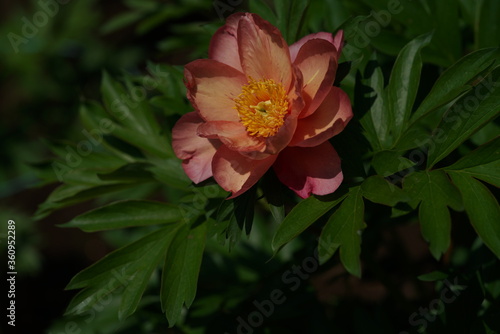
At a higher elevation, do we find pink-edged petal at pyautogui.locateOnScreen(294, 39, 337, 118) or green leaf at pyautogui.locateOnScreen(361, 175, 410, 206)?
pink-edged petal at pyautogui.locateOnScreen(294, 39, 337, 118)

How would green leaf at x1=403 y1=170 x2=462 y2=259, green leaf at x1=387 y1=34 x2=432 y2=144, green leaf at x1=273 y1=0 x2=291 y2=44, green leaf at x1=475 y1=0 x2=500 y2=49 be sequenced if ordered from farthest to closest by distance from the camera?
green leaf at x1=475 y1=0 x2=500 y2=49 < green leaf at x1=273 y1=0 x2=291 y2=44 < green leaf at x1=387 y1=34 x2=432 y2=144 < green leaf at x1=403 y1=170 x2=462 y2=259

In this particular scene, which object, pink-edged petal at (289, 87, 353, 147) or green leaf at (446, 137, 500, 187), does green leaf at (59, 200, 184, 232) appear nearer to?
pink-edged petal at (289, 87, 353, 147)

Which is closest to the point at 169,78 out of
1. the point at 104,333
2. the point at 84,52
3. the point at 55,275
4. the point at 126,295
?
the point at 126,295

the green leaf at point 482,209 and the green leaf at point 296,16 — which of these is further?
the green leaf at point 296,16

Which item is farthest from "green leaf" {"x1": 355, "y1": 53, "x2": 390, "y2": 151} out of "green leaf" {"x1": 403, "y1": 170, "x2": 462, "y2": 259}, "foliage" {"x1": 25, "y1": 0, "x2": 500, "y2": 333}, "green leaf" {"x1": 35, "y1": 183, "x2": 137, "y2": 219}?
"green leaf" {"x1": 35, "y1": 183, "x2": 137, "y2": 219}

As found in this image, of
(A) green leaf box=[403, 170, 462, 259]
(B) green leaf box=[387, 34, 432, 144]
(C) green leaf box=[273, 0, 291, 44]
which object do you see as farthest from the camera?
(C) green leaf box=[273, 0, 291, 44]

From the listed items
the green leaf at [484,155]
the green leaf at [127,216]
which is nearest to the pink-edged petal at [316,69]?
the green leaf at [484,155]

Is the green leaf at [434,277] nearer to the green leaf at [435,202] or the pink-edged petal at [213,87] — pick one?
the green leaf at [435,202]
